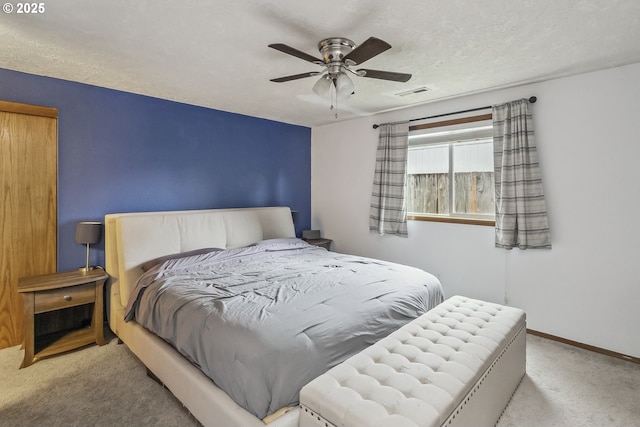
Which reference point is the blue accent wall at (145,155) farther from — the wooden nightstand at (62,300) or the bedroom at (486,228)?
the wooden nightstand at (62,300)

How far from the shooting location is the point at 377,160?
414 cm

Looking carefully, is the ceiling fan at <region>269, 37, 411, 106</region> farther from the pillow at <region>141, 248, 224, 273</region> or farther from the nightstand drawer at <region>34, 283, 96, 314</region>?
the nightstand drawer at <region>34, 283, 96, 314</region>

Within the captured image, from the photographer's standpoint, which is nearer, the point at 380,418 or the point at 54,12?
the point at 380,418

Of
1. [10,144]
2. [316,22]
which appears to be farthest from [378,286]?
[10,144]

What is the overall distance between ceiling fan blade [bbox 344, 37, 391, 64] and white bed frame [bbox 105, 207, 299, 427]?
193 centimetres

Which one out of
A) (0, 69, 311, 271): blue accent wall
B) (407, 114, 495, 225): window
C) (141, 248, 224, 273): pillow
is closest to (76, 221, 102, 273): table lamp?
(0, 69, 311, 271): blue accent wall

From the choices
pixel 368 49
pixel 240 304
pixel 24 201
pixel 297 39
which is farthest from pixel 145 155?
pixel 368 49

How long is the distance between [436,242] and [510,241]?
81 cm

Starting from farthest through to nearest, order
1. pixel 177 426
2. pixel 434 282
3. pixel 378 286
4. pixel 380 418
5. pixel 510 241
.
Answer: pixel 510 241 < pixel 434 282 < pixel 378 286 < pixel 177 426 < pixel 380 418

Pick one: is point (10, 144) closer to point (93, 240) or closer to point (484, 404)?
point (93, 240)

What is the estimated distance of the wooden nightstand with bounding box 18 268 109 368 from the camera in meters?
2.40

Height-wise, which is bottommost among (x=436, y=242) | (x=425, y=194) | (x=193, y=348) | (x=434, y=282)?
(x=193, y=348)

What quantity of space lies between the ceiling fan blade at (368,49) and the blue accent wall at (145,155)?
241 cm

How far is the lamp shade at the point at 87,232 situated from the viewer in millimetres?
2760
